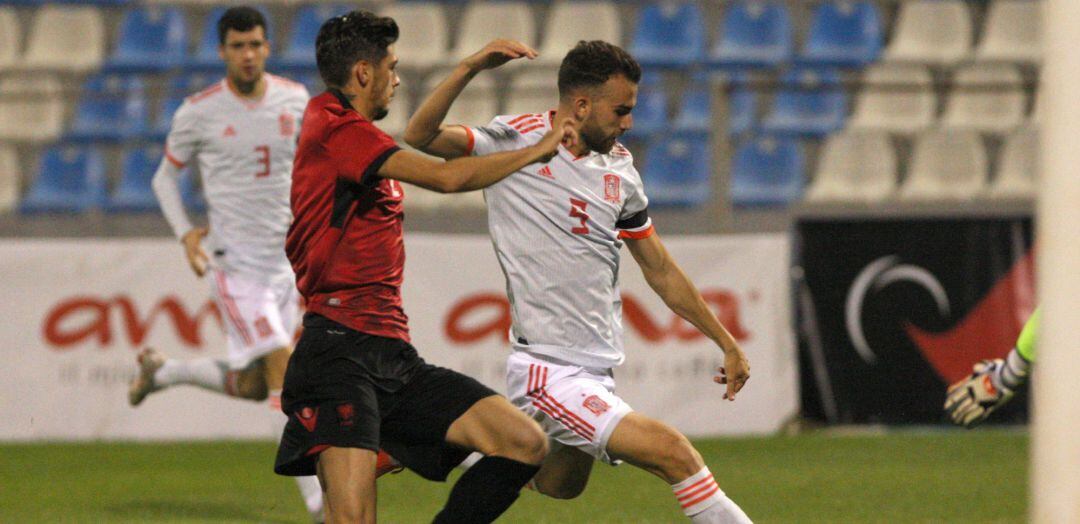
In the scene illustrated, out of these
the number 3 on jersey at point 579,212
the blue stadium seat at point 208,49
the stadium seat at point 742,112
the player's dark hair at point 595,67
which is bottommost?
the stadium seat at point 742,112

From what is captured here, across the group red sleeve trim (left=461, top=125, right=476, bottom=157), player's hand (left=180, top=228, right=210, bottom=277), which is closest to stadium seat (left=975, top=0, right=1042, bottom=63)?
player's hand (left=180, top=228, right=210, bottom=277)

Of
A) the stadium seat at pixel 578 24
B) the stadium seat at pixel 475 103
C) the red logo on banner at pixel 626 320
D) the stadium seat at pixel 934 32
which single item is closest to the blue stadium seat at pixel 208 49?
the stadium seat at pixel 475 103

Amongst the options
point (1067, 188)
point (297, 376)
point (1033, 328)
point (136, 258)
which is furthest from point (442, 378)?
point (136, 258)

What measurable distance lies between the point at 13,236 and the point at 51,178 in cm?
124

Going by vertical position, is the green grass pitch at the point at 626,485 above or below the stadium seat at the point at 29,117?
below

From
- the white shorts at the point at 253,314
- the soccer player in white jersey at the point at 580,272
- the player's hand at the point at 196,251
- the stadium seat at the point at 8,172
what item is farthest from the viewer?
the stadium seat at the point at 8,172

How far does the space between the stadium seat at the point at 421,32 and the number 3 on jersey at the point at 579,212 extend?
30.2 ft

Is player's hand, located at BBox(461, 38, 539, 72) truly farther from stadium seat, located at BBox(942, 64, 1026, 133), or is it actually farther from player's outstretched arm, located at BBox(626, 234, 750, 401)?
stadium seat, located at BBox(942, 64, 1026, 133)

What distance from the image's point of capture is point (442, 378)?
4773mm

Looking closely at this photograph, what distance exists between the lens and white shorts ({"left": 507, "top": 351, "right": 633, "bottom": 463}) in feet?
15.9

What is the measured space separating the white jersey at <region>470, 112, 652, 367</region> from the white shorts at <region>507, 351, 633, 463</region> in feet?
0.14

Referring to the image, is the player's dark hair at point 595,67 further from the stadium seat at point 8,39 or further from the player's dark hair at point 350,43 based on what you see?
the stadium seat at point 8,39

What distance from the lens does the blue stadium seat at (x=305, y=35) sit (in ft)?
45.6

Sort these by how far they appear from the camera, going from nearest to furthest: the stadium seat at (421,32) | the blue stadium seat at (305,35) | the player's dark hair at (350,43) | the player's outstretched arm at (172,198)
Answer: the player's dark hair at (350,43)
the player's outstretched arm at (172,198)
the blue stadium seat at (305,35)
the stadium seat at (421,32)
